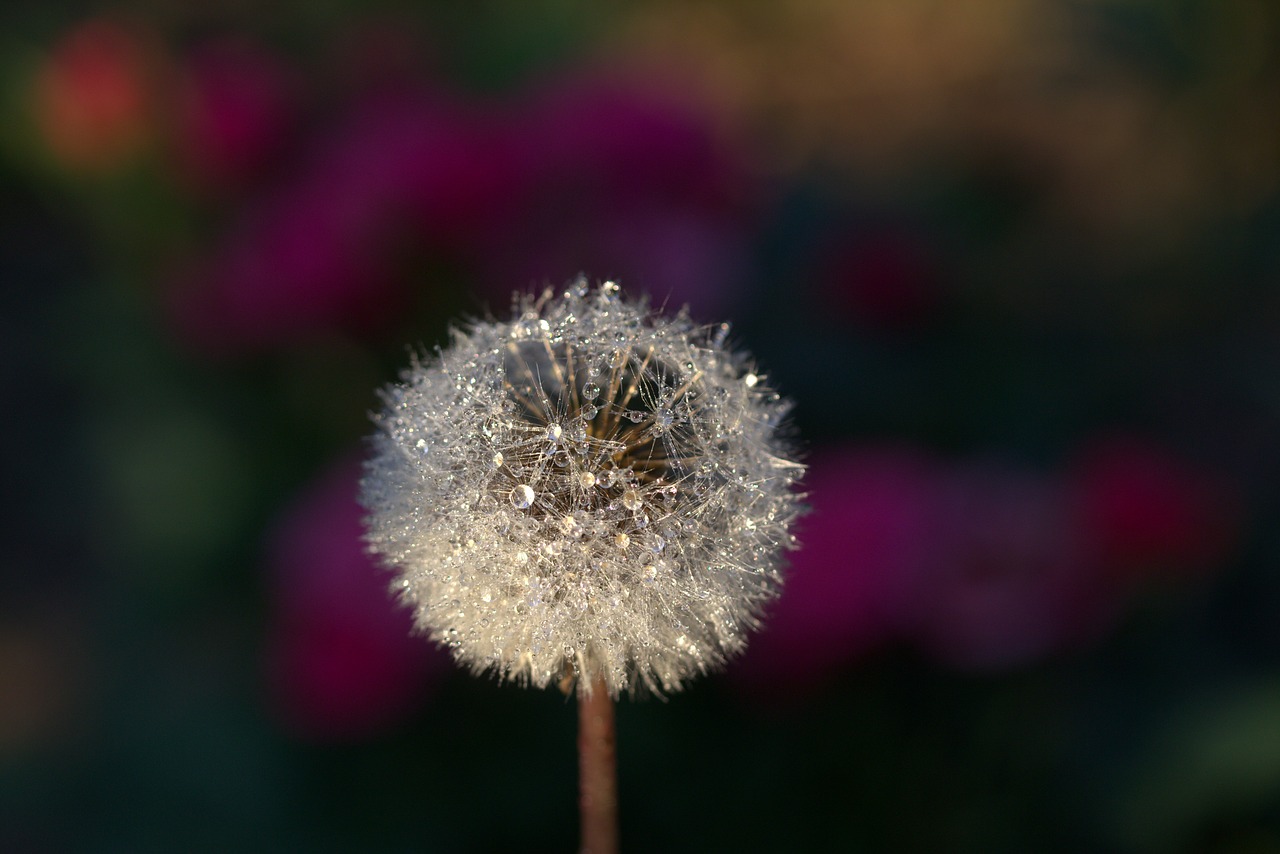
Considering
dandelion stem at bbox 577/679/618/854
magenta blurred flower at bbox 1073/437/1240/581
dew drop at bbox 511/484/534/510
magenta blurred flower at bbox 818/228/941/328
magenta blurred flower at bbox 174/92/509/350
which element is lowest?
dandelion stem at bbox 577/679/618/854

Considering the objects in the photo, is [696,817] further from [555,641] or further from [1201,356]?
[1201,356]

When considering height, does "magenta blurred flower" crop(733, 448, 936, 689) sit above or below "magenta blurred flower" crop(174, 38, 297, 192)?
below

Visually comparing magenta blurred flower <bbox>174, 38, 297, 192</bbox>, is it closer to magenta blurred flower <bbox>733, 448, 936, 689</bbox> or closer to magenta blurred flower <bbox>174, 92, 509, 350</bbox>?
magenta blurred flower <bbox>174, 92, 509, 350</bbox>

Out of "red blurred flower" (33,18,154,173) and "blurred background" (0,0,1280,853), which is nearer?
"blurred background" (0,0,1280,853)

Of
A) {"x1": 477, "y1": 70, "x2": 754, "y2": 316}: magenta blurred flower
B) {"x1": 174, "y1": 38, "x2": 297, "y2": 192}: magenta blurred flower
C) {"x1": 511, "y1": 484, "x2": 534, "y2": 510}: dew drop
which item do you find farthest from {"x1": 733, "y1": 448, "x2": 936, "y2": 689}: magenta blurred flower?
{"x1": 174, "y1": 38, "x2": 297, "y2": 192}: magenta blurred flower

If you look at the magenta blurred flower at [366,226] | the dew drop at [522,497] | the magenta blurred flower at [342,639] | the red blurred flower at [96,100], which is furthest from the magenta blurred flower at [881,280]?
the dew drop at [522,497]

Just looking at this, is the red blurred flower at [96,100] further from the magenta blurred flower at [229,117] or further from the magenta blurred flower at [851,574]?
the magenta blurred flower at [851,574]

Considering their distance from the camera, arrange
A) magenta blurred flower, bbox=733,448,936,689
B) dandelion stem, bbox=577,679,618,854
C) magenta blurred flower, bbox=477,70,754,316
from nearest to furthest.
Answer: dandelion stem, bbox=577,679,618,854 → magenta blurred flower, bbox=733,448,936,689 → magenta blurred flower, bbox=477,70,754,316
